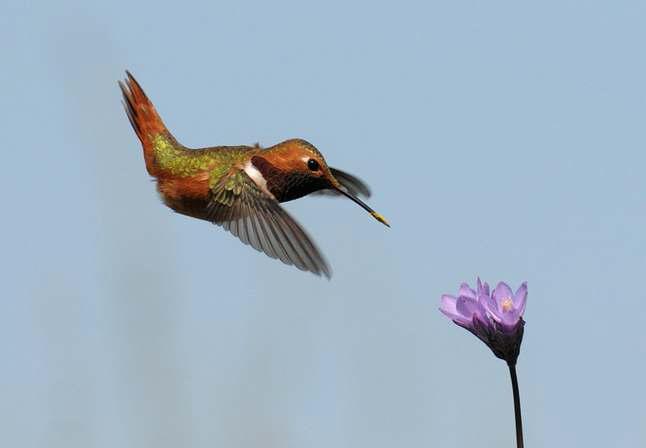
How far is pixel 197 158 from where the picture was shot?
5.22m

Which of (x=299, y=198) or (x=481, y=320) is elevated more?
(x=299, y=198)

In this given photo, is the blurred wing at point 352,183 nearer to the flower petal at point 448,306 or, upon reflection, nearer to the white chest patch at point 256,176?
the white chest patch at point 256,176

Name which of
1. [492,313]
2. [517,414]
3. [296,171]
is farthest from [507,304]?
[296,171]

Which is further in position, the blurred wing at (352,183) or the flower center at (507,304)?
the blurred wing at (352,183)

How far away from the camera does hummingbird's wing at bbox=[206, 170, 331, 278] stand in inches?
159

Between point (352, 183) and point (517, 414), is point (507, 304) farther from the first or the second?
point (352, 183)

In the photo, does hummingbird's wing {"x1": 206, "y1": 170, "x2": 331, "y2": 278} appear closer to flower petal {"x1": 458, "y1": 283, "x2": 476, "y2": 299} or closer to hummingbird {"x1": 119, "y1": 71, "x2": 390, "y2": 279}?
hummingbird {"x1": 119, "y1": 71, "x2": 390, "y2": 279}

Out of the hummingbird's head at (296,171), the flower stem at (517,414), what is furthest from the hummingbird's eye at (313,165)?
the flower stem at (517,414)

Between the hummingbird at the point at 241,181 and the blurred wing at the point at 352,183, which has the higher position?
the blurred wing at the point at 352,183

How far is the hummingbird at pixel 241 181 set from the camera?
14.3 feet

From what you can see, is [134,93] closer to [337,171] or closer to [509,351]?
[337,171]

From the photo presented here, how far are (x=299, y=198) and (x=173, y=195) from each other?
2.06 ft

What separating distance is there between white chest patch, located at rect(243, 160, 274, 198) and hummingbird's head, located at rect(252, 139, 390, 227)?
16 millimetres

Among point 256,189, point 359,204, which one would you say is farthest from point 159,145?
point 359,204
